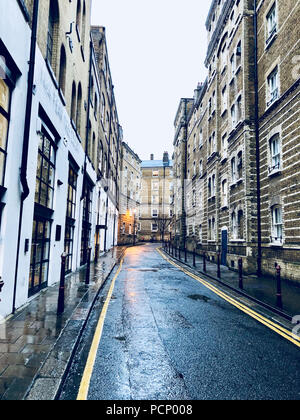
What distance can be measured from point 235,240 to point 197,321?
450 inches

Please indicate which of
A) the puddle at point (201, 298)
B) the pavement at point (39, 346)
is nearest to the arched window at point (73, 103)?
the pavement at point (39, 346)

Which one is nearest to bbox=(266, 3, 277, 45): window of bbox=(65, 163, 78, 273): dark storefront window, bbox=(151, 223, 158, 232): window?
bbox=(65, 163, 78, 273): dark storefront window

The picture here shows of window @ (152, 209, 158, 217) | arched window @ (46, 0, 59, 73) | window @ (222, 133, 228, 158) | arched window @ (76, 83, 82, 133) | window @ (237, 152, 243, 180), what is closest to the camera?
arched window @ (46, 0, 59, 73)

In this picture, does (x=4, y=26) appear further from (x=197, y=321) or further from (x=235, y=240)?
(x=235, y=240)

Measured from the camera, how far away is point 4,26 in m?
5.44

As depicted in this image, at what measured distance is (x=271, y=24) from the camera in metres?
14.4

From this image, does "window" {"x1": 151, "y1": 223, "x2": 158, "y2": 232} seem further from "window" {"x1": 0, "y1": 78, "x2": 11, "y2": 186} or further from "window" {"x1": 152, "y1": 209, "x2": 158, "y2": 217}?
"window" {"x1": 0, "y1": 78, "x2": 11, "y2": 186}

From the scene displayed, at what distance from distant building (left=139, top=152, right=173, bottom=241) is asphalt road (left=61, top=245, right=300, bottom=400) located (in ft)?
194

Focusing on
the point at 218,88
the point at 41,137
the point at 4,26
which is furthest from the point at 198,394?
the point at 218,88

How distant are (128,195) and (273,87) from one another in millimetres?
42669

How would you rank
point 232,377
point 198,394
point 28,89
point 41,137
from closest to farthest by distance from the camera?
point 198,394
point 232,377
point 28,89
point 41,137

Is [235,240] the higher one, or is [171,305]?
[235,240]

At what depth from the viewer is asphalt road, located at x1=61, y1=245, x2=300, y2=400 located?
3.33m

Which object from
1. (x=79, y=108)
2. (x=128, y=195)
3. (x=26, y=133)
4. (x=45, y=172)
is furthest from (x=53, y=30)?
(x=128, y=195)
